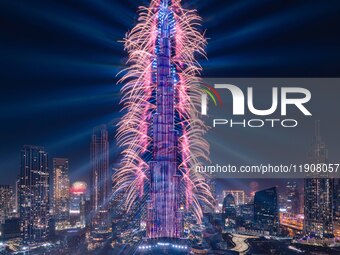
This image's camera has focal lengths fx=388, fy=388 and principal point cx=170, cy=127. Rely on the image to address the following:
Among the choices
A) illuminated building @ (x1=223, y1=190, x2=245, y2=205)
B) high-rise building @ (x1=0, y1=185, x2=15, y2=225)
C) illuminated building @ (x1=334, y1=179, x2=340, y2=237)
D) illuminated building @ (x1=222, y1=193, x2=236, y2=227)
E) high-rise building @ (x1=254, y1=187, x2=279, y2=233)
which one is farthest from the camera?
high-rise building @ (x1=0, y1=185, x2=15, y2=225)

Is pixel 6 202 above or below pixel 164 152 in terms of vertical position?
below

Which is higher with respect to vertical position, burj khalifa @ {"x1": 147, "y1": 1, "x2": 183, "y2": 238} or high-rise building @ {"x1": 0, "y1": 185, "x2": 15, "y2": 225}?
burj khalifa @ {"x1": 147, "y1": 1, "x2": 183, "y2": 238}

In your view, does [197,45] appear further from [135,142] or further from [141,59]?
[135,142]

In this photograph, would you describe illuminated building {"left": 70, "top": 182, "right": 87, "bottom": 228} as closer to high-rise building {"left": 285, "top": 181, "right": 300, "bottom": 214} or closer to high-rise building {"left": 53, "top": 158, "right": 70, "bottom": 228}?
high-rise building {"left": 53, "top": 158, "right": 70, "bottom": 228}

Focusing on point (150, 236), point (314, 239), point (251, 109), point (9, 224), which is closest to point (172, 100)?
point (251, 109)

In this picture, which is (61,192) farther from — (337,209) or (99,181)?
(337,209)

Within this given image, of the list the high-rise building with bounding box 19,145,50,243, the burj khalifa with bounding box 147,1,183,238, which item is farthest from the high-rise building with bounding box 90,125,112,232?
the burj khalifa with bounding box 147,1,183,238

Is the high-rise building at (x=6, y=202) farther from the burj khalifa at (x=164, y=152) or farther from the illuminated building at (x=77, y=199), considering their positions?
the burj khalifa at (x=164, y=152)

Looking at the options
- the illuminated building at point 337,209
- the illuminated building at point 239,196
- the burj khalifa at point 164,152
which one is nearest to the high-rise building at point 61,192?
the illuminated building at point 239,196

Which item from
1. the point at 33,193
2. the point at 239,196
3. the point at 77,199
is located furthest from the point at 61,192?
the point at 239,196
